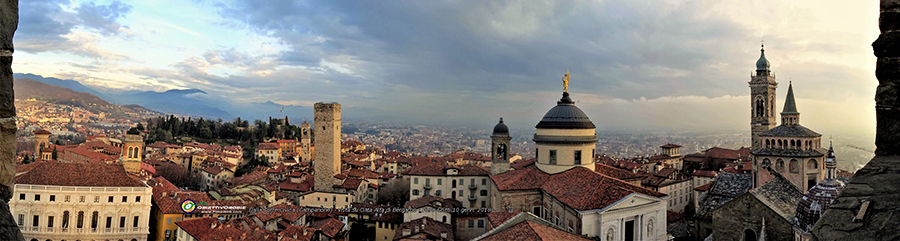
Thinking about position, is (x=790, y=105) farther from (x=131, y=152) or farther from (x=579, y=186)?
(x=131, y=152)

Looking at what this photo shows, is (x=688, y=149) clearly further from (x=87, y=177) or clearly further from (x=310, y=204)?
(x=87, y=177)

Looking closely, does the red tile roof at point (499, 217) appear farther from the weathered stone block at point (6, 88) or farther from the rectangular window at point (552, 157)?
the weathered stone block at point (6, 88)

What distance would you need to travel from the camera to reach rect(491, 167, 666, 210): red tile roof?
17.6 meters

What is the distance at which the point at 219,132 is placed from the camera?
342 ft

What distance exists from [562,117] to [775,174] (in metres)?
15.5

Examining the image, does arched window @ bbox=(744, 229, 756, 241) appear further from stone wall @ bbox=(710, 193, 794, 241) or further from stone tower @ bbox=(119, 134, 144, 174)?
stone tower @ bbox=(119, 134, 144, 174)

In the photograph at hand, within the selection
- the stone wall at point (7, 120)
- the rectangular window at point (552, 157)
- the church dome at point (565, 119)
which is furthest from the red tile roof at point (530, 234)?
the stone wall at point (7, 120)

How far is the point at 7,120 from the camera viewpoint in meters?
2.24

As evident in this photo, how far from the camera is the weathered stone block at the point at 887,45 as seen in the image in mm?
2763

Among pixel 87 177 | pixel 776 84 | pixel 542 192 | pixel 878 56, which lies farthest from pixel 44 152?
pixel 776 84

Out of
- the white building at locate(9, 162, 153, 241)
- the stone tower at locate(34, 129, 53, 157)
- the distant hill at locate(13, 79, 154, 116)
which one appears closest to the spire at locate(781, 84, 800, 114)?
the white building at locate(9, 162, 153, 241)

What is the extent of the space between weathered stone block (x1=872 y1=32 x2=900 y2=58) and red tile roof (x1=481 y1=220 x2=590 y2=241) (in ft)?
42.5

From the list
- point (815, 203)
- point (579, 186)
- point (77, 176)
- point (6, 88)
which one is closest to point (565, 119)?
point (579, 186)

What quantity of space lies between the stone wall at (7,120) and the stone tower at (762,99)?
2599 inches
